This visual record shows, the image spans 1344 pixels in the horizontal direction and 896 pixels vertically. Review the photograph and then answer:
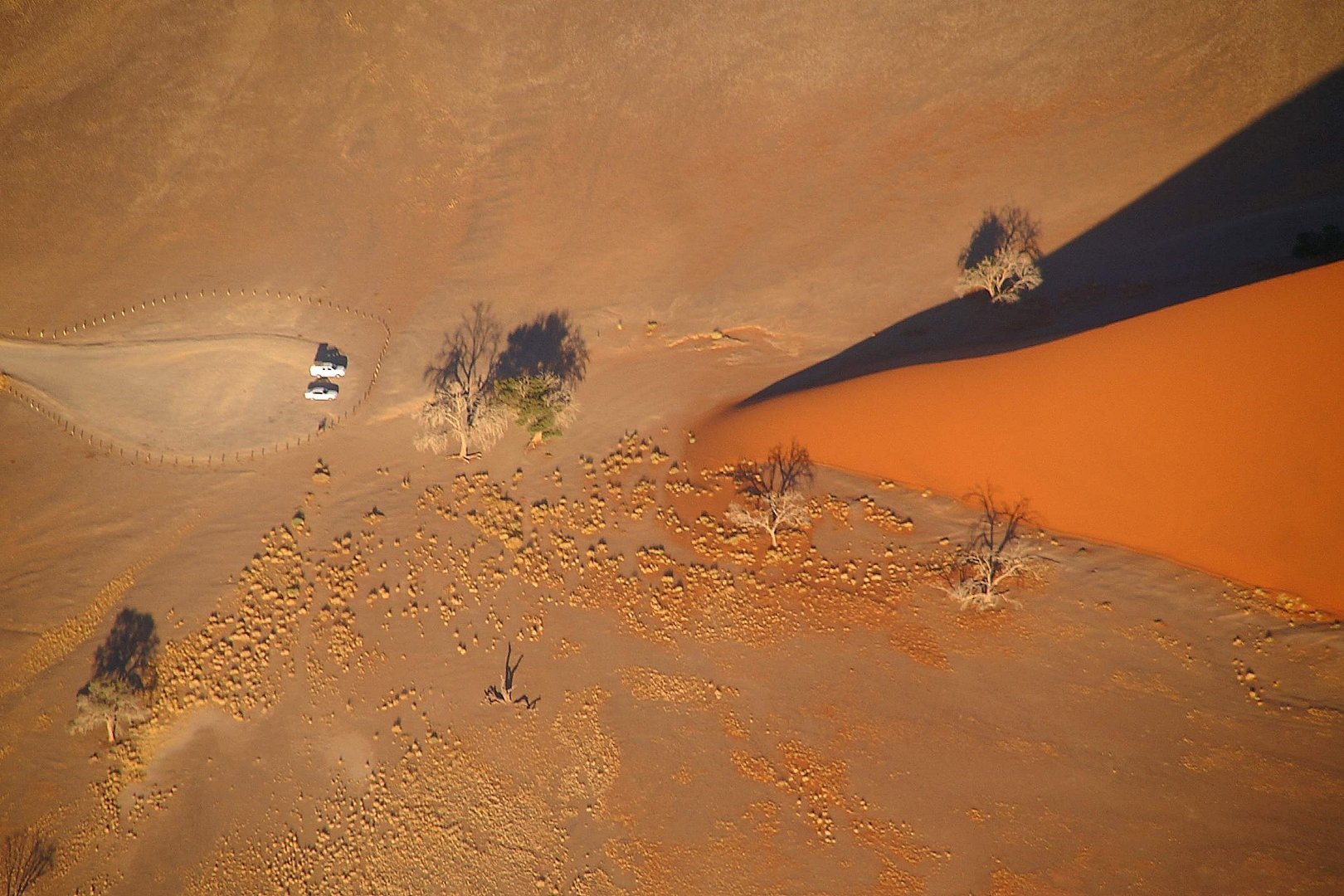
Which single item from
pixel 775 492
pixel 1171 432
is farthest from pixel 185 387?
pixel 1171 432

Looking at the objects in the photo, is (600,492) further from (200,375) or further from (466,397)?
(200,375)

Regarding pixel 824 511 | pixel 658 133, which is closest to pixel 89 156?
pixel 658 133

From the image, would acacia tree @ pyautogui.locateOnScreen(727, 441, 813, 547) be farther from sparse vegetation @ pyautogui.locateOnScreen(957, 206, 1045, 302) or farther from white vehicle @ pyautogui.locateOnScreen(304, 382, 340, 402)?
white vehicle @ pyautogui.locateOnScreen(304, 382, 340, 402)

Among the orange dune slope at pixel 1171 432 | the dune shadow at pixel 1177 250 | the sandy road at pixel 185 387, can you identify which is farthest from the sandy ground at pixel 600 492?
the orange dune slope at pixel 1171 432

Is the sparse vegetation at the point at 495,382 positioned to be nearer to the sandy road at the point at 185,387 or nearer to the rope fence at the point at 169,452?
the rope fence at the point at 169,452

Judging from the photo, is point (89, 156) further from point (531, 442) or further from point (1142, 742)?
point (1142, 742)

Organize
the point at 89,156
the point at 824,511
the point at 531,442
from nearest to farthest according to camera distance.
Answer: the point at 824,511 < the point at 531,442 < the point at 89,156
